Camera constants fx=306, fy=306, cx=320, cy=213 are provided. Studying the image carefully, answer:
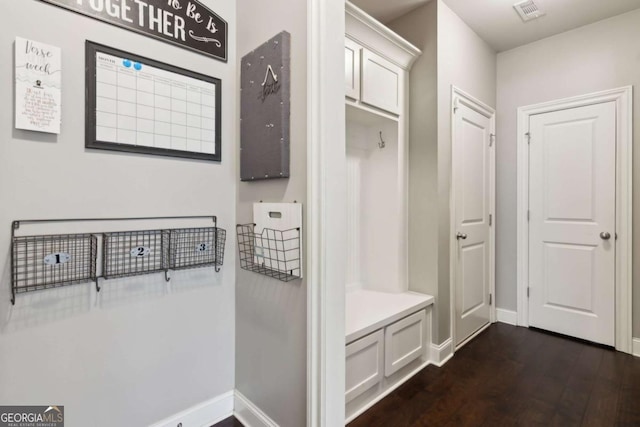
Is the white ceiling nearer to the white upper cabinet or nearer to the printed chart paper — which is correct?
the white upper cabinet

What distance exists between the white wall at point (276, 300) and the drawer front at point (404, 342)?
79 centimetres

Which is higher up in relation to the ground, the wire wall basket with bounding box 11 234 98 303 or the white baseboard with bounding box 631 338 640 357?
the wire wall basket with bounding box 11 234 98 303

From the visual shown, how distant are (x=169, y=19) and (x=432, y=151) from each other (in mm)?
1879

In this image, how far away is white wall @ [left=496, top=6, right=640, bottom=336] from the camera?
248cm

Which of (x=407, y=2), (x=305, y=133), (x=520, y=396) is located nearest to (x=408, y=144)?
(x=407, y=2)

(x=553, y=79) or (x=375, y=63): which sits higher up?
(x=553, y=79)

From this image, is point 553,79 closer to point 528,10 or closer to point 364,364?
point 528,10

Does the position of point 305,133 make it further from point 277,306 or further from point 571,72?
point 571,72

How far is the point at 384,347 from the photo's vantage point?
6.39 ft

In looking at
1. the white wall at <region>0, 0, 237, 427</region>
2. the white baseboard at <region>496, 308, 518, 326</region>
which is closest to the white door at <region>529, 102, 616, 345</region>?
the white baseboard at <region>496, 308, 518, 326</region>

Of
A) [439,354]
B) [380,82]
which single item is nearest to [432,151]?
[380,82]

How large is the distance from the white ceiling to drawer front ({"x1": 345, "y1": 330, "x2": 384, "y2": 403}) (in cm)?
244

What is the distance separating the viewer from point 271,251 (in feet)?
4.70

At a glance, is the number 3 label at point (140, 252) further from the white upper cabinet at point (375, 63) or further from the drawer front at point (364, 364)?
the white upper cabinet at point (375, 63)
